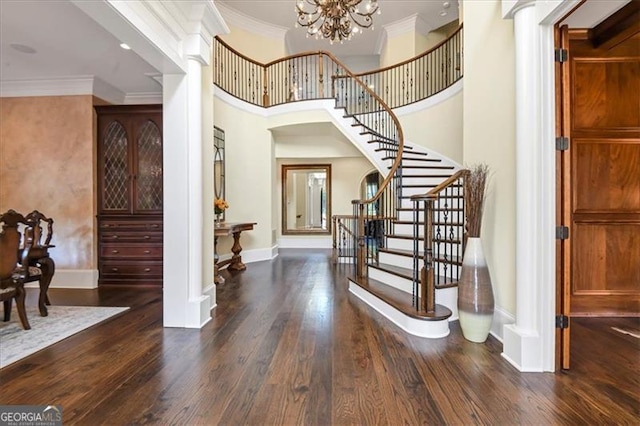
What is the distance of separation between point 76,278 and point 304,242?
198 inches

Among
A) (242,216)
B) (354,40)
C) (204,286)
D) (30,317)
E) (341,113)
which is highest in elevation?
(354,40)

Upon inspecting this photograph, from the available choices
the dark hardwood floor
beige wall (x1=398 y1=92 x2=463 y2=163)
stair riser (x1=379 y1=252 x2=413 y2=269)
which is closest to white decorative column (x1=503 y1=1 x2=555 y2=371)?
the dark hardwood floor

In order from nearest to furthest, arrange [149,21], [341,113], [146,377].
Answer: [146,377] → [149,21] → [341,113]

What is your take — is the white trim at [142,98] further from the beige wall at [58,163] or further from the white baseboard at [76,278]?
the white baseboard at [76,278]

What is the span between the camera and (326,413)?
1.59 metres

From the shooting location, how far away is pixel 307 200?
8508 mm

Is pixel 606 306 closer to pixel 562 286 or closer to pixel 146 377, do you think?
pixel 562 286

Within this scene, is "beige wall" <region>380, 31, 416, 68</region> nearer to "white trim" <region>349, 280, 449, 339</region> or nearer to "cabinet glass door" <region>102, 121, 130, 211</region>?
"cabinet glass door" <region>102, 121, 130, 211</region>

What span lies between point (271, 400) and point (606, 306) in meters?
3.38

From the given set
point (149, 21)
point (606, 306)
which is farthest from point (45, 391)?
point (606, 306)

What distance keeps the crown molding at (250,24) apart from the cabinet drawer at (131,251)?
5.40 m

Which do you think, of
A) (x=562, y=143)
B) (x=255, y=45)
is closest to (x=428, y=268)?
(x=562, y=143)

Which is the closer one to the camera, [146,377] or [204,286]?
[146,377]

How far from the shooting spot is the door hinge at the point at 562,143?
2055 mm
